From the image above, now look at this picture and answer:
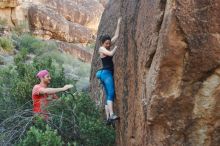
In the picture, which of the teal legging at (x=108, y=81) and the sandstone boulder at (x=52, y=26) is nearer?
the teal legging at (x=108, y=81)

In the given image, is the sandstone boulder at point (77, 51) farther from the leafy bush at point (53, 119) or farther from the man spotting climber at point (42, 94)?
the man spotting climber at point (42, 94)

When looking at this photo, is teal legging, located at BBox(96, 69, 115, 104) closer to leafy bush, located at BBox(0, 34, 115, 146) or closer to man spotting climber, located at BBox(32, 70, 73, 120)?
leafy bush, located at BBox(0, 34, 115, 146)

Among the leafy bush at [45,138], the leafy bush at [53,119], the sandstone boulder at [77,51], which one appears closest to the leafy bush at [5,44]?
the sandstone boulder at [77,51]

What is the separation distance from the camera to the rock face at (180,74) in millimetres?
4770

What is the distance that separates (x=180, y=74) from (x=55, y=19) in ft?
69.5

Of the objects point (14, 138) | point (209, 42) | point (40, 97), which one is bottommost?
point (14, 138)

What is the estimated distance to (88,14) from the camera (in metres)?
29.5

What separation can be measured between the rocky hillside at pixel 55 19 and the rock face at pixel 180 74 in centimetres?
1917

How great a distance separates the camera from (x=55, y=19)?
25594mm

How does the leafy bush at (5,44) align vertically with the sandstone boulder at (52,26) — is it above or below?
below

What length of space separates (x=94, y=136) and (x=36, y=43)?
14440 millimetres

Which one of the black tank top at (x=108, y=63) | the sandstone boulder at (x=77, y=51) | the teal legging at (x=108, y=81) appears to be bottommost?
the sandstone boulder at (x=77, y=51)

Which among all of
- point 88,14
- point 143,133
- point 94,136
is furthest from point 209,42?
point 88,14

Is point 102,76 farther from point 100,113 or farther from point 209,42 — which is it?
point 209,42
